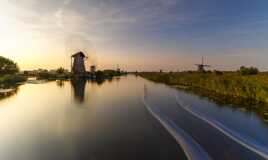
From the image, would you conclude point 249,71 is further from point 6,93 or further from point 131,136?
point 6,93

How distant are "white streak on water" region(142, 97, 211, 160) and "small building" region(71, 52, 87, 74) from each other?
207 feet

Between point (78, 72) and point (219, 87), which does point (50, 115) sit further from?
point (78, 72)

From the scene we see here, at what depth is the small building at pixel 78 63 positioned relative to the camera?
246 ft

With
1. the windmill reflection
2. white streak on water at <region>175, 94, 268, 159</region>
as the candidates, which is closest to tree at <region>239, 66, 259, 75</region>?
the windmill reflection

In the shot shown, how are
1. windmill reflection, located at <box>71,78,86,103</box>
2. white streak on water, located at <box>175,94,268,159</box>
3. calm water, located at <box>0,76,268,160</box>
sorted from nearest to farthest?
calm water, located at <box>0,76,268,160</box>
white streak on water, located at <box>175,94,268,159</box>
windmill reflection, located at <box>71,78,86,103</box>

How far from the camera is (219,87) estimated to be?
35.0 meters

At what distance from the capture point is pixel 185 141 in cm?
1098

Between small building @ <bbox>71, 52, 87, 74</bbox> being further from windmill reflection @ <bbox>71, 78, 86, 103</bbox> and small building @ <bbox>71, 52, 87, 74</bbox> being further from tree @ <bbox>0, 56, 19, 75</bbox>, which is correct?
windmill reflection @ <bbox>71, 78, 86, 103</bbox>

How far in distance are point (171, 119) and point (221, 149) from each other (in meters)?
6.24

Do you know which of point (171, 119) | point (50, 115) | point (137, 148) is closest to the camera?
point (137, 148)

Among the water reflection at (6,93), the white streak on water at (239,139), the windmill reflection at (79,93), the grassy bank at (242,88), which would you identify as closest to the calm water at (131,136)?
the white streak on water at (239,139)

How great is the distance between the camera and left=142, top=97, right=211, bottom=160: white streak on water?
9.09m

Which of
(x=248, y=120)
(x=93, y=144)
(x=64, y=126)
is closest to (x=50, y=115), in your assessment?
(x=64, y=126)

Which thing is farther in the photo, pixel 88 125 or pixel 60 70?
pixel 60 70
